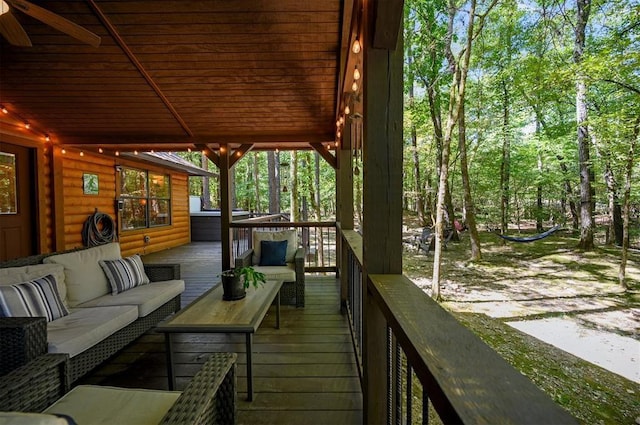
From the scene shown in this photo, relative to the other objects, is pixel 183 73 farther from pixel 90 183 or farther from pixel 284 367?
pixel 90 183

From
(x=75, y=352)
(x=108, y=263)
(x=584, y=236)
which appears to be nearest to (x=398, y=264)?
(x=75, y=352)

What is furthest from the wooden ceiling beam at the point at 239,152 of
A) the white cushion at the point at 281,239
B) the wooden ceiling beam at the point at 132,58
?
the white cushion at the point at 281,239

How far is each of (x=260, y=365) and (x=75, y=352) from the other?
1261 millimetres

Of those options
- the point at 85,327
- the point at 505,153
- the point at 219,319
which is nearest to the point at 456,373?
the point at 219,319

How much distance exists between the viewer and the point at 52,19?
8.58 feet

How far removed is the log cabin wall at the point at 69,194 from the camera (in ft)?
17.2

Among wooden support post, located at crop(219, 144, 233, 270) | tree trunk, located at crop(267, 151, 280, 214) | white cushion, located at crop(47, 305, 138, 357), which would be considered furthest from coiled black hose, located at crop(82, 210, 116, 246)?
tree trunk, located at crop(267, 151, 280, 214)

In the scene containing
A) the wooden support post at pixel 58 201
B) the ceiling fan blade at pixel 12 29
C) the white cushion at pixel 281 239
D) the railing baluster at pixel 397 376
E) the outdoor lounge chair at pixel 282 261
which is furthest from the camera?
the wooden support post at pixel 58 201

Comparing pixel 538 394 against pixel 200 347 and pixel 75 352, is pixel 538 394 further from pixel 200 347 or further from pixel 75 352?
pixel 200 347

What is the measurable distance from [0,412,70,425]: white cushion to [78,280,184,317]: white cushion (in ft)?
7.48

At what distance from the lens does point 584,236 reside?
9.65 meters

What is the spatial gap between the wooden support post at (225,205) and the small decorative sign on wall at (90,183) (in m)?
3.21

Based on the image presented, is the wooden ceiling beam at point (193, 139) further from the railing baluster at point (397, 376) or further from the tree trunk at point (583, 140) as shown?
the tree trunk at point (583, 140)

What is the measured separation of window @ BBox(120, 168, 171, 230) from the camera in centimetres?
756
